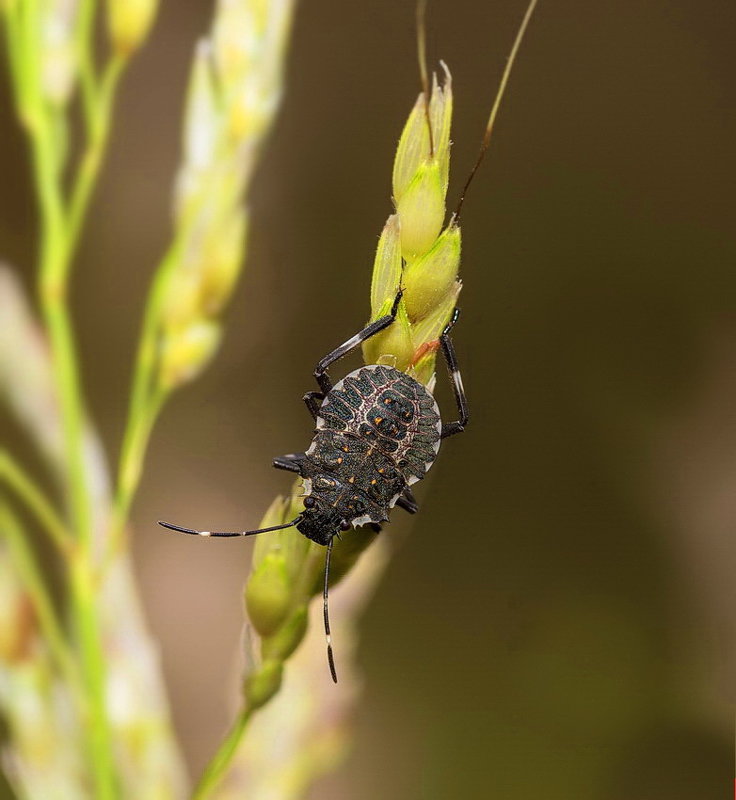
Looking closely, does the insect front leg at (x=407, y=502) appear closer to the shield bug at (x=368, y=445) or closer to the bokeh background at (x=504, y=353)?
the shield bug at (x=368, y=445)

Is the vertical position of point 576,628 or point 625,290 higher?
point 625,290

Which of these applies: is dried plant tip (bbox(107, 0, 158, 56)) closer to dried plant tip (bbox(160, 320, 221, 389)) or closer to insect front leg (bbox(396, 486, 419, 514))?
dried plant tip (bbox(160, 320, 221, 389))

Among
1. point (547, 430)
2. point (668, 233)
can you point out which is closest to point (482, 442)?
point (547, 430)

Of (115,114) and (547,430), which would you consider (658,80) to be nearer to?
(547,430)

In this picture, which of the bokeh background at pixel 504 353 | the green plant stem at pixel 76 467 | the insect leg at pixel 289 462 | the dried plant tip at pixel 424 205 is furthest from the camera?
the bokeh background at pixel 504 353

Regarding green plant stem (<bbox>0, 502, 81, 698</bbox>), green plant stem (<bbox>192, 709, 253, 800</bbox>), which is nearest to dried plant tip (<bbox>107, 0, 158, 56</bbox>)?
green plant stem (<bbox>0, 502, 81, 698</bbox>)

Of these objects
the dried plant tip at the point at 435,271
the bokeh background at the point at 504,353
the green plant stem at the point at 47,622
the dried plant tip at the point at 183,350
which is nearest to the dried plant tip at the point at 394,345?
the dried plant tip at the point at 435,271
